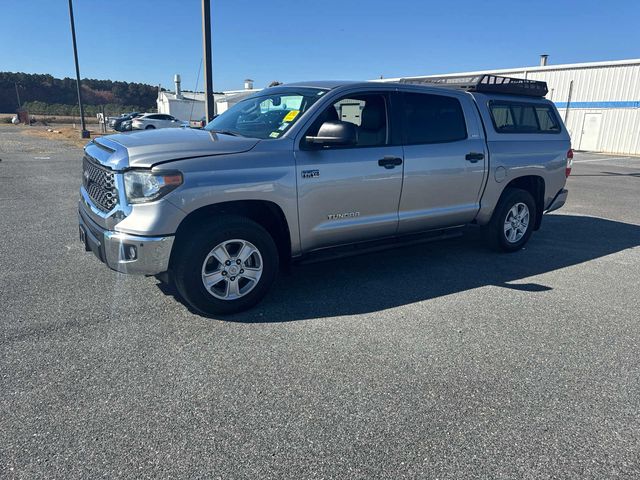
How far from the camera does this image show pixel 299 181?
403cm

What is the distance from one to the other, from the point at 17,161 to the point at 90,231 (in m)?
13.6

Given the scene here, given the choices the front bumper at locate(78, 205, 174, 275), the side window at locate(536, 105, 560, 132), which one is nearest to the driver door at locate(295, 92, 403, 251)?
the front bumper at locate(78, 205, 174, 275)

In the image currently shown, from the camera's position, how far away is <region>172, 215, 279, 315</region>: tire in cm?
369

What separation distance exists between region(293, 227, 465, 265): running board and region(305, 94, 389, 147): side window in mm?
972

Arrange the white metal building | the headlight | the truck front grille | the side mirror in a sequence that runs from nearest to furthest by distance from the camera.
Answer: the headlight
the truck front grille
the side mirror
the white metal building

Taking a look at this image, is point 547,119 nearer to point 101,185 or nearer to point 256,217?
point 256,217

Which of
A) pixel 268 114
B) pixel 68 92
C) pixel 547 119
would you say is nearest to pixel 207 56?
pixel 268 114

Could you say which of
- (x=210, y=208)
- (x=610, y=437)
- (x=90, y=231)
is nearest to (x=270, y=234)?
(x=210, y=208)

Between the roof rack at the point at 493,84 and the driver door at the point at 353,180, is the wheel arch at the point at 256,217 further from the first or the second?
the roof rack at the point at 493,84

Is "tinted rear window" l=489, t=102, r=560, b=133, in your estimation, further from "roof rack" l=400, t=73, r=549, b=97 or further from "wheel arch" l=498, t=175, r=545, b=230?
"wheel arch" l=498, t=175, r=545, b=230

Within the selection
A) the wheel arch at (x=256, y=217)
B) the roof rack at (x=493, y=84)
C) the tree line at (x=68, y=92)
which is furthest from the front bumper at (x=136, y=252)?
the tree line at (x=68, y=92)

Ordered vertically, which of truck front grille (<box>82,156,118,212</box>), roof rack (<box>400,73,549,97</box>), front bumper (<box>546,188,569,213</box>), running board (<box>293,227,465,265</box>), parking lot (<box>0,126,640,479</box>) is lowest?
parking lot (<box>0,126,640,479</box>)

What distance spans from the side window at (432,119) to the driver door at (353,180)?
0.26 m

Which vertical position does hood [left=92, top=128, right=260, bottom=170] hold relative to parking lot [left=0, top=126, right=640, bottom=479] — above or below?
above
